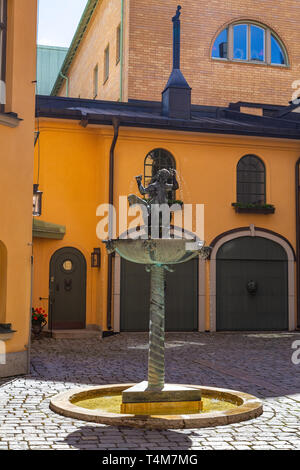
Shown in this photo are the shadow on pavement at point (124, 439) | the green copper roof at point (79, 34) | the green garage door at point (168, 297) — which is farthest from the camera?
the green copper roof at point (79, 34)

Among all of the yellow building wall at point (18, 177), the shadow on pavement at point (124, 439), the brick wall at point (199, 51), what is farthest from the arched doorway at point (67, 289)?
the shadow on pavement at point (124, 439)

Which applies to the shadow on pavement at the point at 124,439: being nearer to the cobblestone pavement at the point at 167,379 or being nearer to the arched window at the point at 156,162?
the cobblestone pavement at the point at 167,379

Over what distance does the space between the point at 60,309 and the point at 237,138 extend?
23.6 ft

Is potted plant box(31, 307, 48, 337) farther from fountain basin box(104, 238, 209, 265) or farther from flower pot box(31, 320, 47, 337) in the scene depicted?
fountain basin box(104, 238, 209, 265)

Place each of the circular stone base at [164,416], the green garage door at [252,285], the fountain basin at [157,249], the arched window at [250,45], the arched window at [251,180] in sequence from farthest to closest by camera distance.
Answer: the arched window at [250,45]
the arched window at [251,180]
the green garage door at [252,285]
the fountain basin at [157,249]
the circular stone base at [164,416]

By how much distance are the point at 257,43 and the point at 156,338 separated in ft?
62.3

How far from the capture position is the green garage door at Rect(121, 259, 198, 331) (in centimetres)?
1741

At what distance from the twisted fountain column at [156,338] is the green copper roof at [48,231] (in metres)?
9.05

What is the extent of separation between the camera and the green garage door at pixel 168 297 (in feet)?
57.1

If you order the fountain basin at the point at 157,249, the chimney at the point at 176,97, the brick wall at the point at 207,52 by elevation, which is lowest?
the fountain basin at the point at 157,249

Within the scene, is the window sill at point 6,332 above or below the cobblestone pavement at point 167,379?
above

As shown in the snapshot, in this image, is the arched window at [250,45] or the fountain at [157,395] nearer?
the fountain at [157,395]

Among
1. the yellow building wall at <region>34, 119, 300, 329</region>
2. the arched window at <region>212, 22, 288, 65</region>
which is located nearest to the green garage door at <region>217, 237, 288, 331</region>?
the yellow building wall at <region>34, 119, 300, 329</region>

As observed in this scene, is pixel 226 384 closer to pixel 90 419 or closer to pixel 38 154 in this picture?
pixel 90 419
